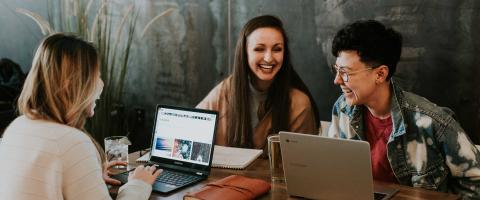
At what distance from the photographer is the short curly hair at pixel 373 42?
209 centimetres

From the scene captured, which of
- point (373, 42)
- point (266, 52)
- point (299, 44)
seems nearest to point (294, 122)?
point (266, 52)

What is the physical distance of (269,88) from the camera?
276 centimetres

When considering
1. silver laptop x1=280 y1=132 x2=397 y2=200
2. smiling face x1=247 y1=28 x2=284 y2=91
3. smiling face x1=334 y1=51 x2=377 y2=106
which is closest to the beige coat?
smiling face x1=247 y1=28 x2=284 y2=91

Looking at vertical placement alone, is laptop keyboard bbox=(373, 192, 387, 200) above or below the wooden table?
above

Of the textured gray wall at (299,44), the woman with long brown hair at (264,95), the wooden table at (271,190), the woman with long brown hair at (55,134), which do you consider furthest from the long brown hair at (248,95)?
the woman with long brown hair at (55,134)

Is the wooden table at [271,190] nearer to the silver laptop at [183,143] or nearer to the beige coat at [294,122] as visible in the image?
the silver laptop at [183,143]

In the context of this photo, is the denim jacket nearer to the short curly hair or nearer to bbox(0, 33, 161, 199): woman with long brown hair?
the short curly hair

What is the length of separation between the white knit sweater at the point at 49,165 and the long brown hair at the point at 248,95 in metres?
1.23

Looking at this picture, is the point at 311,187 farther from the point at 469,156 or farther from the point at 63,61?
the point at 63,61

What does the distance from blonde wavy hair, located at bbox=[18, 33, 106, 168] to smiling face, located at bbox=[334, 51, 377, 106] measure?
104cm

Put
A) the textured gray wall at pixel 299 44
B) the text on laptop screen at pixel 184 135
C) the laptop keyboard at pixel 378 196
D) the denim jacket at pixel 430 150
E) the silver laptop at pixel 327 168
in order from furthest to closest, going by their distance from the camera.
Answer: the textured gray wall at pixel 299 44 → the text on laptop screen at pixel 184 135 → the denim jacket at pixel 430 150 → the laptop keyboard at pixel 378 196 → the silver laptop at pixel 327 168

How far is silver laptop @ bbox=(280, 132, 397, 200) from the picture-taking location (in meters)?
1.57

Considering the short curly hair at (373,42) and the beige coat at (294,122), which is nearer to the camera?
the short curly hair at (373,42)

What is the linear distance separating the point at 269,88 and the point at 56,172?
1.48 meters
